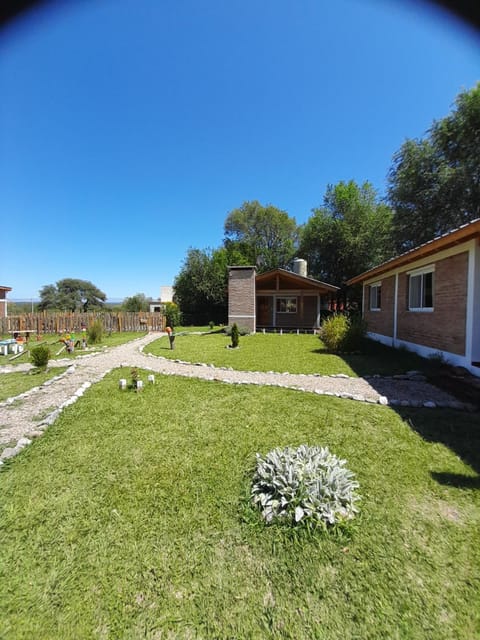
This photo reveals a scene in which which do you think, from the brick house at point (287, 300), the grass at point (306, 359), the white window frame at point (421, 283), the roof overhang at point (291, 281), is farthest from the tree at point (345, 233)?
the grass at point (306, 359)

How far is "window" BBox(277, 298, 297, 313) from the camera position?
1994 centimetres

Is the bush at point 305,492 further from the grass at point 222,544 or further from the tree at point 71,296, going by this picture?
the tree at point 71,296

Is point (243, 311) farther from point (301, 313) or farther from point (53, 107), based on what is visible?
point (53, 107)

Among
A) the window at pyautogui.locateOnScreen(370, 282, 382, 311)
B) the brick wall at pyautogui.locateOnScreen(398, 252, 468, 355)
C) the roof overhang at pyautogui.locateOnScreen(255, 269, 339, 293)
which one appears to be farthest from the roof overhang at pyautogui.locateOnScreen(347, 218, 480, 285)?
the roof overhang at pyautogui.locateOnScreen(255, 269, 339, 293)

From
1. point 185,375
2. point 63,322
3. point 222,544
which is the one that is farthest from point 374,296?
point 63,322

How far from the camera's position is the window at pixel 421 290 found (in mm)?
8031

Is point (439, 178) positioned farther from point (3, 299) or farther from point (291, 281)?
point (3, 299)

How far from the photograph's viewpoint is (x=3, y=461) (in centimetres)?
315

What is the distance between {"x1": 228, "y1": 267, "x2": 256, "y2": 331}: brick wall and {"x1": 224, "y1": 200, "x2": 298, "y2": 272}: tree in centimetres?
1849

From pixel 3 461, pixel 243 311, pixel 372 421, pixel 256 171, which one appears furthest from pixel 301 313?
pixel 3 461

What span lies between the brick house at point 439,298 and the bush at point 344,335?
5.10 feet

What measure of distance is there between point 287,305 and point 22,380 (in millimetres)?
16260

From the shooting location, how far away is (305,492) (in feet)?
7.36

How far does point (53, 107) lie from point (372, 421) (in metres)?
10.5
